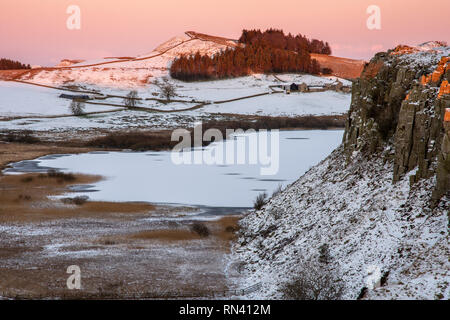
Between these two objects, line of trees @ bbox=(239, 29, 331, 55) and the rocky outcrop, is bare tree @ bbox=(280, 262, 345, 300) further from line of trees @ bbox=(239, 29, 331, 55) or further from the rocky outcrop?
line of trees @ bbox=(239, 29, 331, 55)

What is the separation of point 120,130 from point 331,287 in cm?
6593

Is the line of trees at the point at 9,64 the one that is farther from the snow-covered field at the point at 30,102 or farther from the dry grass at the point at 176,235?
the dry grass at the point at 176,235

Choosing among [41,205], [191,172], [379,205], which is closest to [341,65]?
[191,172]

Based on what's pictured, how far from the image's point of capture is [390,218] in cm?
1591

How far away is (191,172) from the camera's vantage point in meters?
42.8

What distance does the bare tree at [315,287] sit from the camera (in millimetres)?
13766

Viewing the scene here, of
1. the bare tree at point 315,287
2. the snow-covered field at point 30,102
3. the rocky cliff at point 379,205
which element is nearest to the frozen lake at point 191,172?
the rocky cliff at point 379,205

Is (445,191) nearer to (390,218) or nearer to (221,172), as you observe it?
(390,218)

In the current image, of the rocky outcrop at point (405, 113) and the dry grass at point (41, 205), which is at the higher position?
the rocky outcrop at point (405, 113)

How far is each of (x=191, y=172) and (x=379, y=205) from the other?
27.3 meters

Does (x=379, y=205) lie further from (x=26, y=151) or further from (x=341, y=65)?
(x=341, y=65)

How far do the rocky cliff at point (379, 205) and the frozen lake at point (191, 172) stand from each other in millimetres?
9107

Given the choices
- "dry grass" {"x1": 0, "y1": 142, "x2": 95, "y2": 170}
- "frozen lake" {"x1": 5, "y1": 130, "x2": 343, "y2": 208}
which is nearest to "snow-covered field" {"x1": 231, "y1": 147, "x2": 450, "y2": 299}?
"frozen lake" {"x1": 5, "y1": 130, "x2": 343, "y2": 208}

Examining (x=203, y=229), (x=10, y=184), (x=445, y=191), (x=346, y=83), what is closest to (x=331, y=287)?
(x=445, y=191)
